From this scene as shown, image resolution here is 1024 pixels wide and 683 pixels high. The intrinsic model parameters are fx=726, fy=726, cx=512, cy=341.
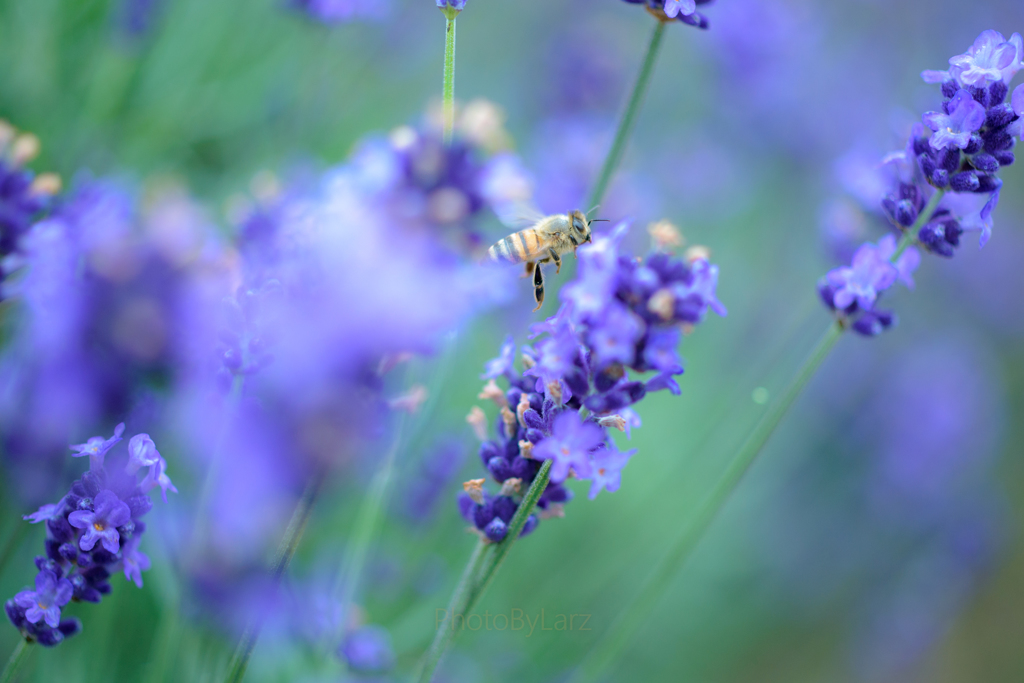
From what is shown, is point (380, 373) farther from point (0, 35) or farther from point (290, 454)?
point (0, 35)

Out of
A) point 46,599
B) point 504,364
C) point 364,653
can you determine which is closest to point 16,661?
point 46,599

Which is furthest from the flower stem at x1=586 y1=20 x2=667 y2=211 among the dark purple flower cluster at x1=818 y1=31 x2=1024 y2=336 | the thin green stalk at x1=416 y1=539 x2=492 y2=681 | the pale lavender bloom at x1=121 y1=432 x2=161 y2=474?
the pale lavender bloom at x1=121 y1=432 x2=161 y2=474

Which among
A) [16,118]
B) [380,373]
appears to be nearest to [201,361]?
[380,373]

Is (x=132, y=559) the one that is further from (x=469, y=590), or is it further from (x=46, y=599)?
(x=469, y=590)

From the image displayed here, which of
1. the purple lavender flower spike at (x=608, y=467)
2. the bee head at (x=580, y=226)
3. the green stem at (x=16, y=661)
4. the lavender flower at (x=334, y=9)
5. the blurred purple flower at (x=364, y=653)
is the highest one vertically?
the lavender flower at (x=334, y=9)

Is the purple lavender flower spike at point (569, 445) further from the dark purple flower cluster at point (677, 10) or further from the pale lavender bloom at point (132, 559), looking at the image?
the dark purple flower cluster at point (677, 10)

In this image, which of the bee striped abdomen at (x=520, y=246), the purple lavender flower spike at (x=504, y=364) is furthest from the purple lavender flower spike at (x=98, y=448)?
the bee striped abdomen at (x=520, y=246)
